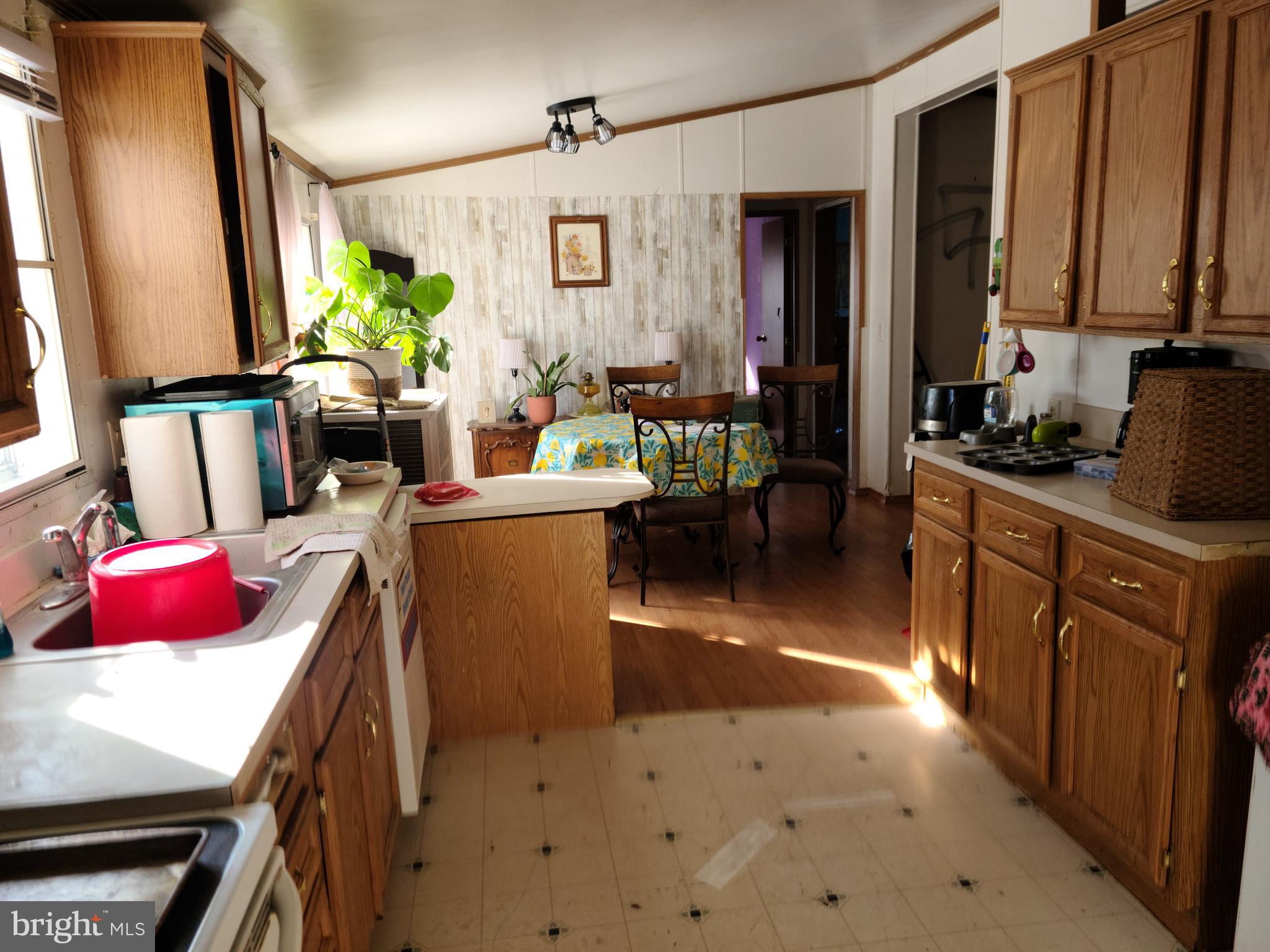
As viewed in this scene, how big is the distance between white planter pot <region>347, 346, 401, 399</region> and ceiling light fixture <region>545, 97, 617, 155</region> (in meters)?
1.52

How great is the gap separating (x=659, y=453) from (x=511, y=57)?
176 cm

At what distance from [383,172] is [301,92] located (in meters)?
2.43

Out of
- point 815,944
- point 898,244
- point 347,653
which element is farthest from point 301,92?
point 898,244

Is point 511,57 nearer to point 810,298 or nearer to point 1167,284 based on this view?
point 1167,284

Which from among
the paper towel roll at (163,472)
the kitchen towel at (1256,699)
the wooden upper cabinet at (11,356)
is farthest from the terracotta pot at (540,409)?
the kitchen towel at (1256,699)

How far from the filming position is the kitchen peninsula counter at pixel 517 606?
107 inches

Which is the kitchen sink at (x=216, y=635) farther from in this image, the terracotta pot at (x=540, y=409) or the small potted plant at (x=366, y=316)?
the terracotta pot at (x=540, y=409)

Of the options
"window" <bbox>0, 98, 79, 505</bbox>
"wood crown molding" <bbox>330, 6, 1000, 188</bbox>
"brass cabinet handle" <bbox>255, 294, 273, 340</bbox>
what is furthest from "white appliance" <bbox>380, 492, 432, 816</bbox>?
"wood crown molding" <bbox>330, 6, 1000, 188</bbox>

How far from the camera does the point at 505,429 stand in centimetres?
555

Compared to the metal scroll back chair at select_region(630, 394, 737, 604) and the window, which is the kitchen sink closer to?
the window

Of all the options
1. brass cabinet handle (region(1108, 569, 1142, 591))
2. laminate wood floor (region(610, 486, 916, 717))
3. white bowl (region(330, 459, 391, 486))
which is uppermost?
white bowl (region(330, 459, 391, 486))

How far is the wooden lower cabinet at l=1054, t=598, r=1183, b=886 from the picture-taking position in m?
1.83

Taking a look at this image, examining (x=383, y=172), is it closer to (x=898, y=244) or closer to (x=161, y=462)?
(x=898, y=244)

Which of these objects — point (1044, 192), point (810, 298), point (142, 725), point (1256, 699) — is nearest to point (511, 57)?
point (1044, 192)
